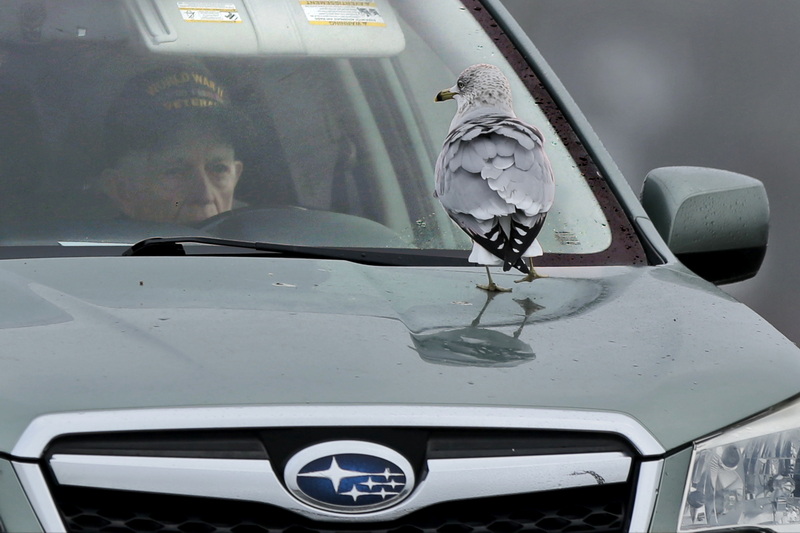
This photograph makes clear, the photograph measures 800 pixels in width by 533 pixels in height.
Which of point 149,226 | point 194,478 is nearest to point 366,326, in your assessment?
point 194,478

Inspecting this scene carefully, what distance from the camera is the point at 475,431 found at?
2066 mm

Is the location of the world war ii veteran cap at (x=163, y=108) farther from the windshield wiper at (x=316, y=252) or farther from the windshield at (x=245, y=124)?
the windshield wiper at (x=316, y=252)

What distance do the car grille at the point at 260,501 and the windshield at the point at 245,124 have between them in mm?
876

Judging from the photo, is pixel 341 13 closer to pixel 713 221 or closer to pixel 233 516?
pixel 713 221

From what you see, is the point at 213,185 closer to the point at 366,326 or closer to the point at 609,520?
the point at 366,326

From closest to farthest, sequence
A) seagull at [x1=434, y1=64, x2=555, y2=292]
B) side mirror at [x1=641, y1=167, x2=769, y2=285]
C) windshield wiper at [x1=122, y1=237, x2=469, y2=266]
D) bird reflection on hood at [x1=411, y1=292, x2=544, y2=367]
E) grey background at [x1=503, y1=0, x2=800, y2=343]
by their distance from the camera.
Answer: bird reflection on hood at [x1=411, y1=292, x2=544, y2=367] < seagull at [x1=434, y1=64, x2=555, y2=292] < windshield wiper at [x1=122, y1=237, x2=469, y2=266] < side mirror at [x1=641, y1=167, x2=769, y2=285] < grey background at [x1=503, y1=0, x2=800, y2=343]

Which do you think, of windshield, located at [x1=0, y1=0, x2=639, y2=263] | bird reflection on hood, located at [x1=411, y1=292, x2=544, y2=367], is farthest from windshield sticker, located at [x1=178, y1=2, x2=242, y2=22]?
bird reflection on hood, located at [x1=411, y1=292, x2=544, y2=367]

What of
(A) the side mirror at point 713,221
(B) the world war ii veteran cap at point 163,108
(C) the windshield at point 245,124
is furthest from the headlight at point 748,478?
(B) the world war ii veteran cap at point 163,108

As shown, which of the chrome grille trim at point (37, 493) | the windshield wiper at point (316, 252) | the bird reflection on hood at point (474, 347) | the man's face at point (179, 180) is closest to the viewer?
the chrome grille trim at point (37, 493)

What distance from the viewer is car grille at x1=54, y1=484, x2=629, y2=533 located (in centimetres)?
200

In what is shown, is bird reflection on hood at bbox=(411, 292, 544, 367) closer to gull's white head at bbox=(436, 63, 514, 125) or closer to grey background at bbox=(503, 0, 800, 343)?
gull's white head at bbox=(436, 63, 514, 125)

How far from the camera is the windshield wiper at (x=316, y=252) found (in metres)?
2.72

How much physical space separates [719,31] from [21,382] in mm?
6653

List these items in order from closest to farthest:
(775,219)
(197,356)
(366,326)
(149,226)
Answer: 1. (197,356)
2. (366,326)
3. (149,226)
4. (775,219)
